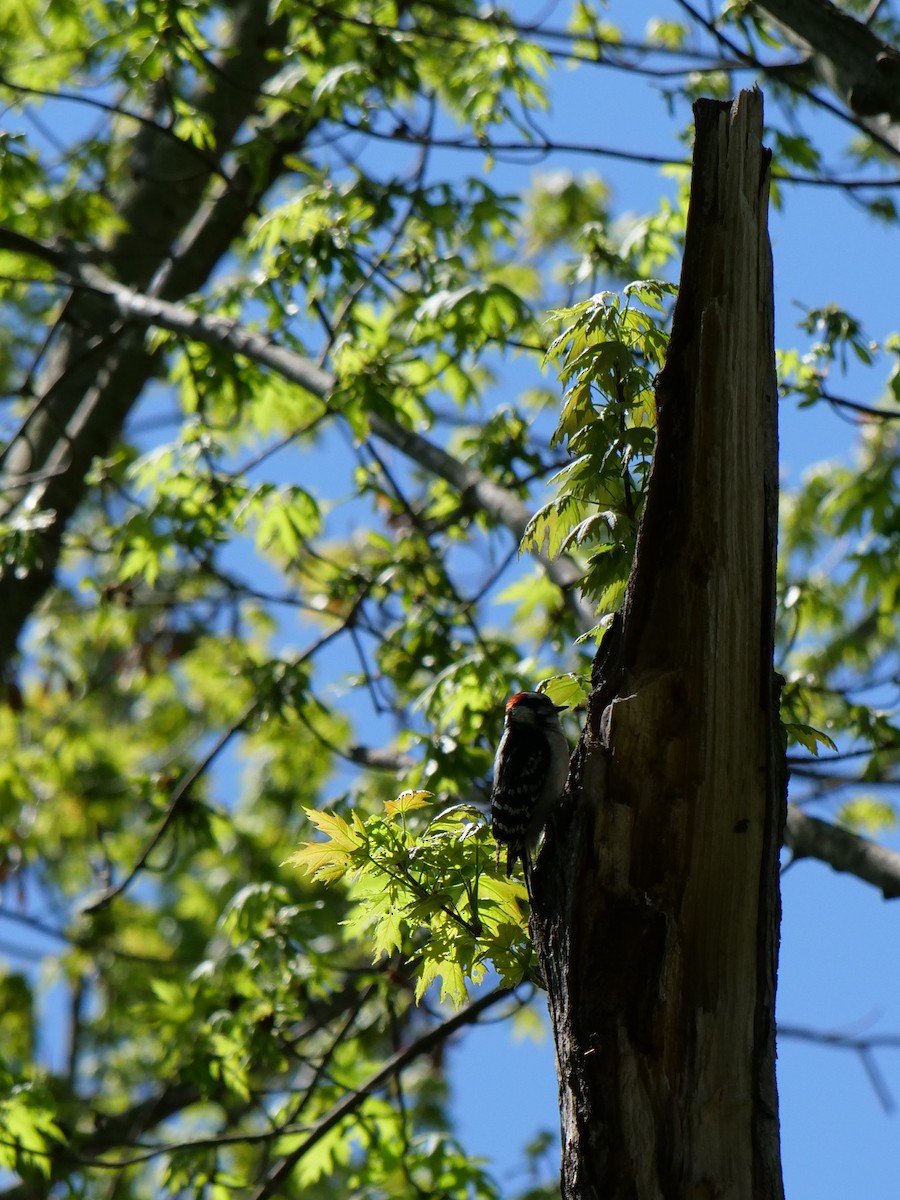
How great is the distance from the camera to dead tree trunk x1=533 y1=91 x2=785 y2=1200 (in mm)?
2359

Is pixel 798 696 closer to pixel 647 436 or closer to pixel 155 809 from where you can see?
pixel 647 436

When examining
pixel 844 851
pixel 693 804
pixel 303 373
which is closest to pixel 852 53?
pixel 303 373

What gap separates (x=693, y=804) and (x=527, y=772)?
104 cm

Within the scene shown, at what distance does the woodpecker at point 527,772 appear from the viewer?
3111 mm

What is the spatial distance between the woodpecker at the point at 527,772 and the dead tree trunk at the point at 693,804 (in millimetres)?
443

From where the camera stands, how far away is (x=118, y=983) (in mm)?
10656

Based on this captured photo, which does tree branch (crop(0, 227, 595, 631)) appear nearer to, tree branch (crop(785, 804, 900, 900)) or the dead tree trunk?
tree branch (crop(785, 804, 900, 900))

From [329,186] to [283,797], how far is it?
5.15 m

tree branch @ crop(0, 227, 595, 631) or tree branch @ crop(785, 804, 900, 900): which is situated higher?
tree branch @ crop(0, 227, 595, 631)

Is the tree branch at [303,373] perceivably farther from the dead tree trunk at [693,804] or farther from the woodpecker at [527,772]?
the dead tree trunk at [693,804]

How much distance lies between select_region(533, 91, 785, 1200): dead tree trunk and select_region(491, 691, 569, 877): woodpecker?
0.44 m

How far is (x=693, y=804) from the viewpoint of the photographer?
251cm

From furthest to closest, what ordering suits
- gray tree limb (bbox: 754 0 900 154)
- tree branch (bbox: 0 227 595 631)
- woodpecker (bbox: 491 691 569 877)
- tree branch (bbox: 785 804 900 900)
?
tree branch (bbox: 0 227 595 631), gray tree limb (bbox: 754 0 900 154), tree branch (bbox: 785 804 900 900), woodpecker (bbox: 491 691 569 877)

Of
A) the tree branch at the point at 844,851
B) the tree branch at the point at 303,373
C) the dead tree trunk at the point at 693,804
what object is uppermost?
the tree branch at the point at 303,373
